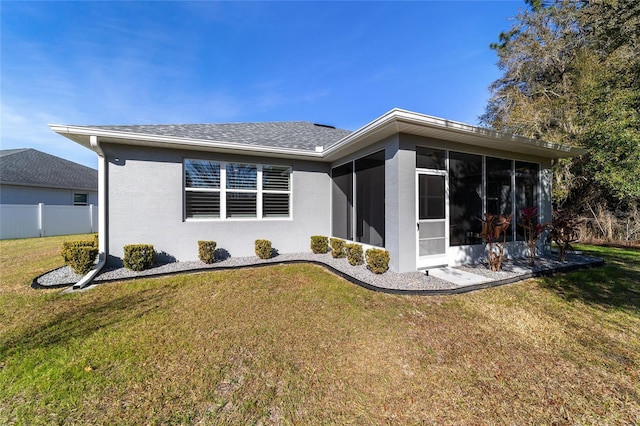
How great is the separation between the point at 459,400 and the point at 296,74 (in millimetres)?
12189

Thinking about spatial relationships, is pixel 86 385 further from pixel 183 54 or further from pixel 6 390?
pixel 183 54

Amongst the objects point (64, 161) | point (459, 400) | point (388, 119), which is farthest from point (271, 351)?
point (64, 161)

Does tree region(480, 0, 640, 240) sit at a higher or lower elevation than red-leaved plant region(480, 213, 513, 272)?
higher

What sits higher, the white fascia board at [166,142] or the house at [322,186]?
the white fascia board at [166,142]

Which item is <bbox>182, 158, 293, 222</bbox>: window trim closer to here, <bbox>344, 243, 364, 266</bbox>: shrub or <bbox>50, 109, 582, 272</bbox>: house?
<bbox>50, 109, 582, 272</bbox>: house

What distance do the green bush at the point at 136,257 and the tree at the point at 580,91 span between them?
15.2 metres

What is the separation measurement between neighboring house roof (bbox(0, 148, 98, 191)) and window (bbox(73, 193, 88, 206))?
25.6 inches

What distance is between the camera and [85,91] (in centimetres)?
857

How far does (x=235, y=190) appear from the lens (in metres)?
7.13

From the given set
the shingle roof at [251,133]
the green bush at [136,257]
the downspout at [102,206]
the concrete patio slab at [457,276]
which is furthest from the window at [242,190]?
Answer: the concrete patio slab at [457,276]

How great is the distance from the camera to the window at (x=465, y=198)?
618 centimetres

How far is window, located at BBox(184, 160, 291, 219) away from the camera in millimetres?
6762

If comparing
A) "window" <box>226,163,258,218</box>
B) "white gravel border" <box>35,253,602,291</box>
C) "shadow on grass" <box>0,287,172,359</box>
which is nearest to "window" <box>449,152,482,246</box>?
"white gravel border" <box>35,253,602,291</box>

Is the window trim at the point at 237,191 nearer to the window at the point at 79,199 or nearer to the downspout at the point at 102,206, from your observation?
the downspout at the point at 102,206
